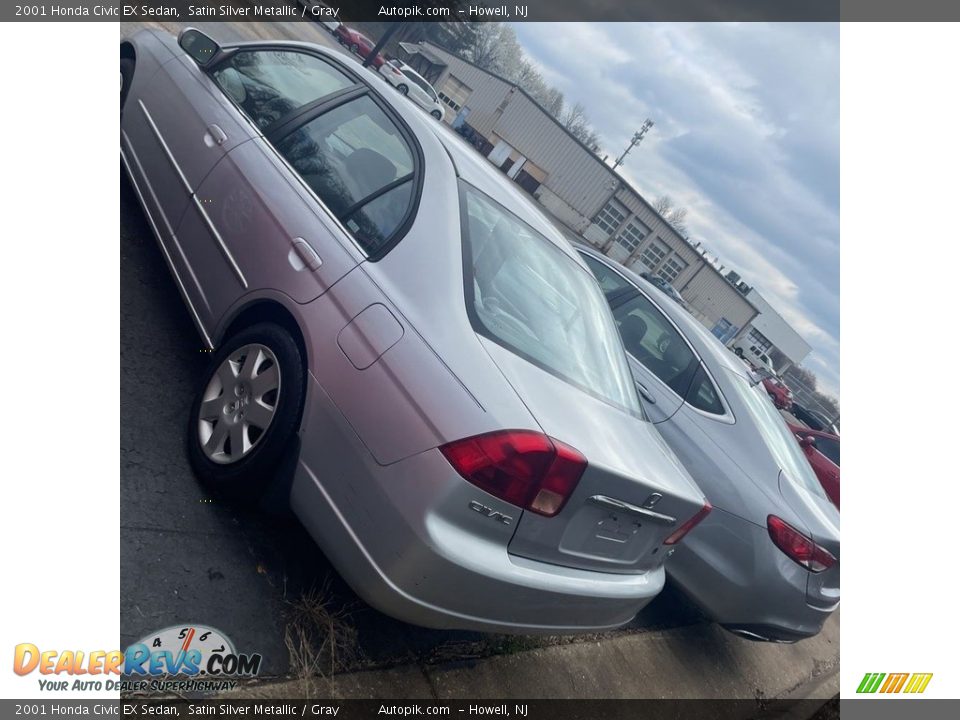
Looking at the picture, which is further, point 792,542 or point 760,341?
point 760,341

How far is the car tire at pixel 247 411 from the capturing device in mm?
2371

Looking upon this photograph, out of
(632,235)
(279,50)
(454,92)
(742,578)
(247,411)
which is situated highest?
(279,50)

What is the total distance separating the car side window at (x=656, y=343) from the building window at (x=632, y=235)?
3764 centimetres

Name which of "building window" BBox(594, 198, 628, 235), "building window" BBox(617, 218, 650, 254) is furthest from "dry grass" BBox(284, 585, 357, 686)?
"building window" BBox(617, 218, 650, 254)

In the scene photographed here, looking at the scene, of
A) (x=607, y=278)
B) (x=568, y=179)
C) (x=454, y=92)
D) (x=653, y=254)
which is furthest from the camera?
(x=454, y=92)

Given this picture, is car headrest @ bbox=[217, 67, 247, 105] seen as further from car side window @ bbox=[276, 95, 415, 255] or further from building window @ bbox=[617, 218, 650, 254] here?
building window @ bbox=[617, 218, 650, 254]

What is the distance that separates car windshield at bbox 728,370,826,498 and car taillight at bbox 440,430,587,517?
259 centimetres

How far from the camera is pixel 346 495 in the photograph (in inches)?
85.0

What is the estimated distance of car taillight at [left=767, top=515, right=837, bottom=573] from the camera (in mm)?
3721

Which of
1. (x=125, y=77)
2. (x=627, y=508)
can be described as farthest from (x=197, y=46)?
(x=627, y=508)

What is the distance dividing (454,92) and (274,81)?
150ft

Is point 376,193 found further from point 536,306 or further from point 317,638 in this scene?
point 317,638

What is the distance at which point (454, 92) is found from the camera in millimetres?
45688

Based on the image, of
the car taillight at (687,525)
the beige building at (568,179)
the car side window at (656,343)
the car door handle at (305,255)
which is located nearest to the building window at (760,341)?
the beige building at (568,179)
